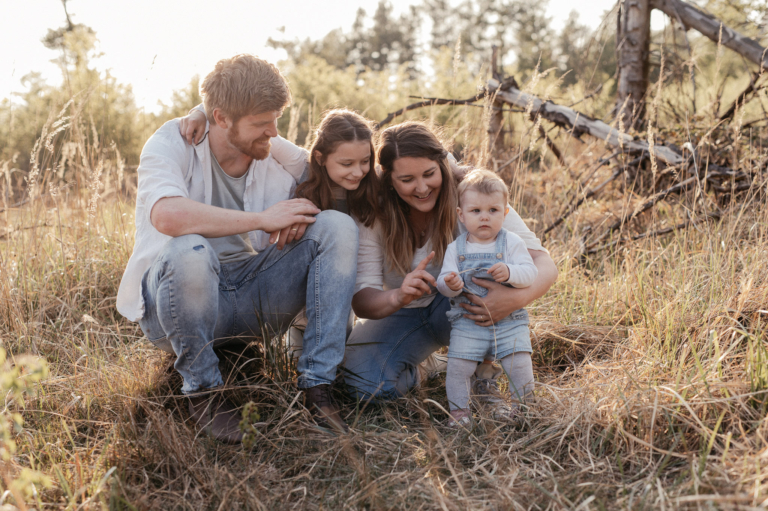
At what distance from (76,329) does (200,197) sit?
1124 mm

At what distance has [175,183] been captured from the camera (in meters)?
1.83

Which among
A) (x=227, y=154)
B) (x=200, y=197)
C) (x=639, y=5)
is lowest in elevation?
(x=200, y=197)

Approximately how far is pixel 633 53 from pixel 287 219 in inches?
135

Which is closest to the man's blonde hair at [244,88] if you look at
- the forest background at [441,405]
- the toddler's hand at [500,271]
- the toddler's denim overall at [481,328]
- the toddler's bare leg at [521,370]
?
the forest background at [441,405]

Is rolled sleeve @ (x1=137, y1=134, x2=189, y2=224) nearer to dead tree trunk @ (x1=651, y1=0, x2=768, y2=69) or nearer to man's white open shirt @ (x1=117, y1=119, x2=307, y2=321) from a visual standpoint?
man's white open shirt @ (x1=117, y1=119, x2=307, y2=321)

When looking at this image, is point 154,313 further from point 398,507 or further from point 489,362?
point 489,362

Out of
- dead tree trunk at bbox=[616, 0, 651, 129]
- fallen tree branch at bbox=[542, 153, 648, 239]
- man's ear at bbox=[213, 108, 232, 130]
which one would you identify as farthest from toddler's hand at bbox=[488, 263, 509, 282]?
dead tree trunk at bbox=[616, 0, 651, 129]

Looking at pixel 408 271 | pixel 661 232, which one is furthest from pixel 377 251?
pixel 661 232

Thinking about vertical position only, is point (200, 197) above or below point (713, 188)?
above

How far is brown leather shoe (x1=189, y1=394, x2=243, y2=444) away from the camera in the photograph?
1.71 metres

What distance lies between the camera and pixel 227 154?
210 cm

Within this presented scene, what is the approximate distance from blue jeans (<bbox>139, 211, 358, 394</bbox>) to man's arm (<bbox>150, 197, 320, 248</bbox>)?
39mm

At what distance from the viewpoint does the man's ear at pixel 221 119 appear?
1.94 meters

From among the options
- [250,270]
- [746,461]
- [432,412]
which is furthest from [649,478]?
[250,270]
